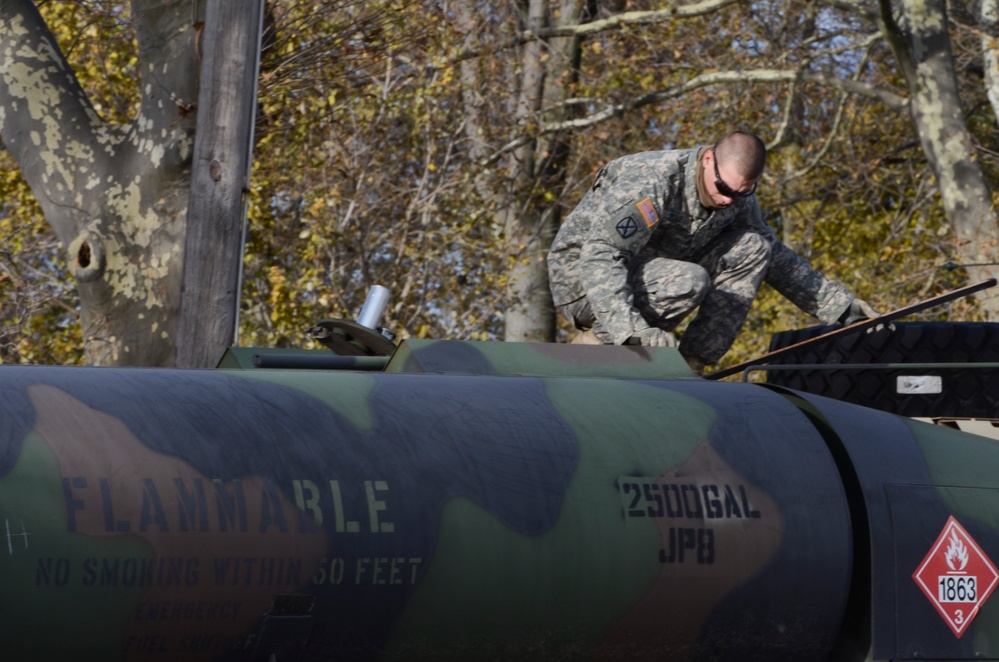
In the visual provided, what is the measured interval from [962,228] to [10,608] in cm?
1241

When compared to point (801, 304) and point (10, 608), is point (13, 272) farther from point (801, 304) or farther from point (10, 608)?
point (10, 608)

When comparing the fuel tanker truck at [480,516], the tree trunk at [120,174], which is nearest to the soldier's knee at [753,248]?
the fuel tanker truck at [480,516]

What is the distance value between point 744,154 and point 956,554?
1.74 m

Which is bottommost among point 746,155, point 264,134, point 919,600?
point 919,600

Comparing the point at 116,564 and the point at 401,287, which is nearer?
the point at 116,564

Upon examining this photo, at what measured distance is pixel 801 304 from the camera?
558 cm

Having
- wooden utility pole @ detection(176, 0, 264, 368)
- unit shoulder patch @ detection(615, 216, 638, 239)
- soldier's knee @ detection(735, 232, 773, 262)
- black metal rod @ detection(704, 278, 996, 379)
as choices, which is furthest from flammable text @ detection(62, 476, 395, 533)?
wooden utility pole @ detection(176, 0, 264, 368)

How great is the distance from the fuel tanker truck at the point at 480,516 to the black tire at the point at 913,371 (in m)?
1.23

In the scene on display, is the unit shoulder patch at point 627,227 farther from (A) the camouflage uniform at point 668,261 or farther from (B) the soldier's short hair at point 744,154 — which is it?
(B) the soldier's short hair at point 744,154

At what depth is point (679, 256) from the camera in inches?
219

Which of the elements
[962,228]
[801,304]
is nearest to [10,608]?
[801,304]

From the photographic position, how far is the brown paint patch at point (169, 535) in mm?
3018

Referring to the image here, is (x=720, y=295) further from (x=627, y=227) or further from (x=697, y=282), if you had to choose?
(x=627, y=227)

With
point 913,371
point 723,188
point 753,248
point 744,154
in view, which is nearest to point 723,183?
point 723,188
